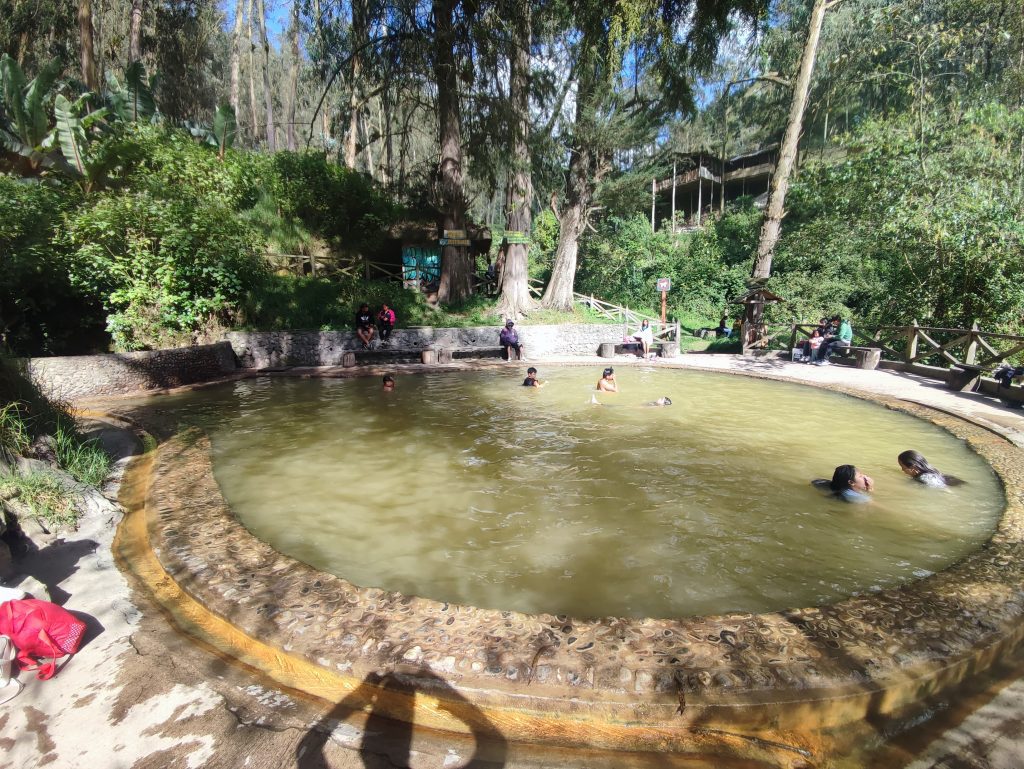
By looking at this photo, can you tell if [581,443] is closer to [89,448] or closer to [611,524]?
[611,524]

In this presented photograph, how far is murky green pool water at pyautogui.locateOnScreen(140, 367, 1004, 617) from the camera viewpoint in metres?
4.40

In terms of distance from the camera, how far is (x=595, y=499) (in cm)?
610

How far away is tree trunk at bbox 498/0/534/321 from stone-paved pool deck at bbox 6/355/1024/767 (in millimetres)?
16507

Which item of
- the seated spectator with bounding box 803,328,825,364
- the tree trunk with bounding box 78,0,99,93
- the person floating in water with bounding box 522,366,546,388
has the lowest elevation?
the person floating in water with bounding box 522,366,546,388

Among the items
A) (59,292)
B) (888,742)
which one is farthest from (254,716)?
(59,292)

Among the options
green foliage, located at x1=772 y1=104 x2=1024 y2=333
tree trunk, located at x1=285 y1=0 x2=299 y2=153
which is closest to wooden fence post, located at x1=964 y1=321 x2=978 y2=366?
green foliage, located at x1=772 y1=104 x2=1024 y2=333

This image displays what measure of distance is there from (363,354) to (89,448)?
33.6 ft

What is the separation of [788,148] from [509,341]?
1184 cm

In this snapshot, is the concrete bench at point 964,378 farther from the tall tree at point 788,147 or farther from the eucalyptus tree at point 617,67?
the eucalyptus tree at point 617,67

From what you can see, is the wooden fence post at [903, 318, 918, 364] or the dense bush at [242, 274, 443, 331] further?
the dense bush at [242, 274, 443, 331]

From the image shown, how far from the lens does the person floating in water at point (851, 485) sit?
19.7 feet

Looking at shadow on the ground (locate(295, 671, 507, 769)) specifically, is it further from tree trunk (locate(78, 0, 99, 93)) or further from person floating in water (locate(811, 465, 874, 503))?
tree trunk (locate(78, 0, 99, 93))

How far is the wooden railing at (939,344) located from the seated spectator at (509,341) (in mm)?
8881

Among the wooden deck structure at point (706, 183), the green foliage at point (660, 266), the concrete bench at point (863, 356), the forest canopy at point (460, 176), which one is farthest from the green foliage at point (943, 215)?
the wooden deck structure at point (706, 183)
